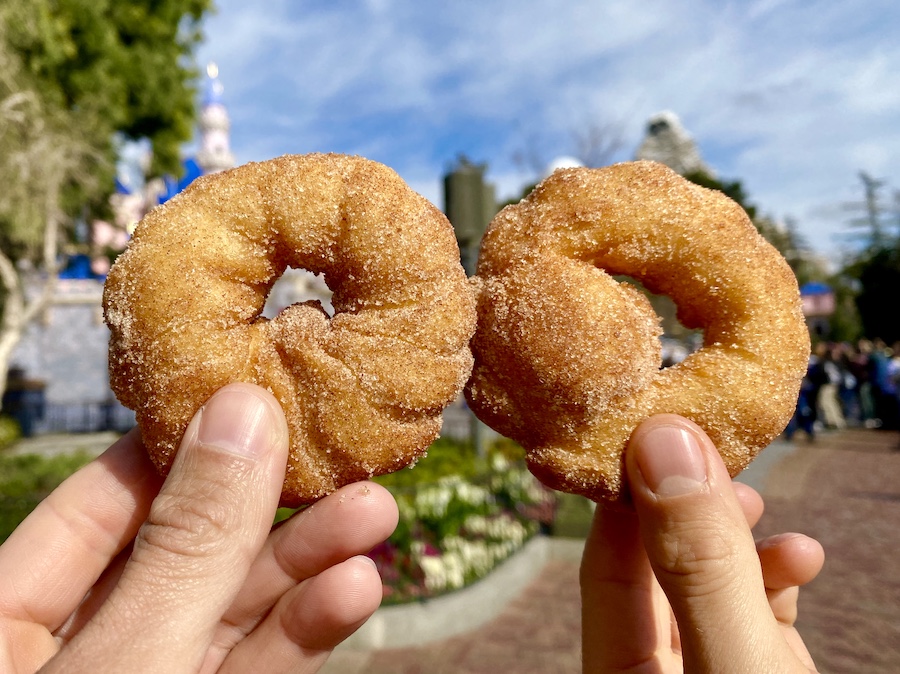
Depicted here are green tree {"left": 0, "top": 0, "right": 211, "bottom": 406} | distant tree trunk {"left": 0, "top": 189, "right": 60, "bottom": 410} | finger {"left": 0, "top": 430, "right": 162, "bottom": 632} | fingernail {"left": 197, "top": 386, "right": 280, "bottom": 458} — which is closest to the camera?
fingernail {"left": 197, "top": 386, "right": 280, "bottom": 458}

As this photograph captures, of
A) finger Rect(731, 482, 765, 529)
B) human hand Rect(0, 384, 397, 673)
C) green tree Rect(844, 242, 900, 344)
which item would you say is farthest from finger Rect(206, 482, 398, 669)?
green tree Rect(844, 242, 900, 344)

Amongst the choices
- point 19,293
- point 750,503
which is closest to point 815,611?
point 750,503

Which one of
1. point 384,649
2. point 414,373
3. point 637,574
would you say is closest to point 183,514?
point 414,373

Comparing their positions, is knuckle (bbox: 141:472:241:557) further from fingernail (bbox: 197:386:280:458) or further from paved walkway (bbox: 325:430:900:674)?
paved walkway (bbox: 325:430:900:674)

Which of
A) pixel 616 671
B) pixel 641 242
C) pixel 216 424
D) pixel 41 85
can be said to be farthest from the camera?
pixel 41 85

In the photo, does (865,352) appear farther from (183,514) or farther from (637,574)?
(183,514)

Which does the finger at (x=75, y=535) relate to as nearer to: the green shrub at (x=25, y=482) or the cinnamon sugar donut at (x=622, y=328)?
the cinnamon sugar donut at (x=622, y=328)
